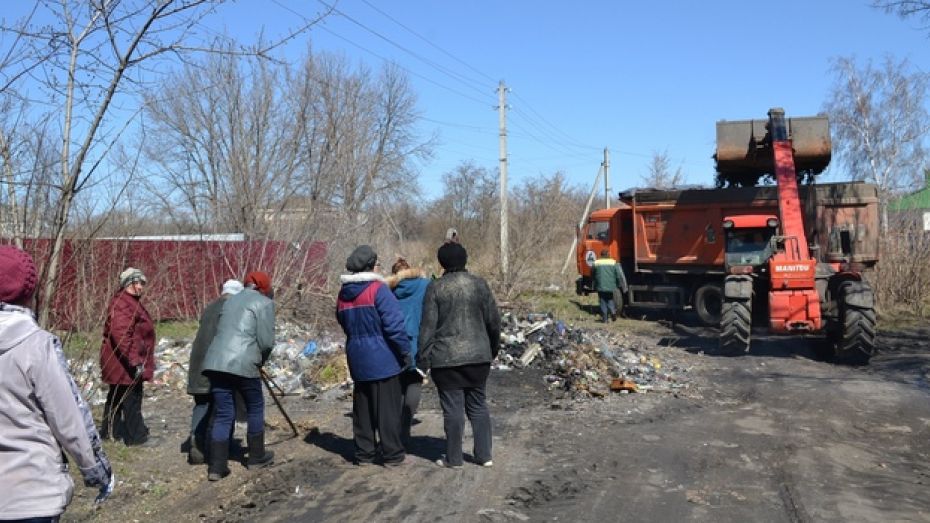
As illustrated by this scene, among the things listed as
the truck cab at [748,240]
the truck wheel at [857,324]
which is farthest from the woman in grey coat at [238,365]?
the truck cab at [748,240]

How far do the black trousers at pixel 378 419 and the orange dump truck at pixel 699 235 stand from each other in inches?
390

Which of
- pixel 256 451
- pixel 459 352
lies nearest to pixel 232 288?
pixel 256 451

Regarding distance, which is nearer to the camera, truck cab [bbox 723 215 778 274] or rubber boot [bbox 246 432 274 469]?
rubber boot [bbox 246 432 274 469]

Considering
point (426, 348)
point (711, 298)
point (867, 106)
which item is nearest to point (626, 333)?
point (711, 298)

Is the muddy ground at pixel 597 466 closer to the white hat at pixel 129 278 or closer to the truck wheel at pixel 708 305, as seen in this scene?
the white hat at pixel 129 278

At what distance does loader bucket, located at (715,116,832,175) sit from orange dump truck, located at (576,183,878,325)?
46.1 inches

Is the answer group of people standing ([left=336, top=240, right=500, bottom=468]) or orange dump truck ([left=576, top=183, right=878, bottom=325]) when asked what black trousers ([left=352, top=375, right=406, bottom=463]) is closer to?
group of people standing ([left=336, top=240, right=500, bottom=468])

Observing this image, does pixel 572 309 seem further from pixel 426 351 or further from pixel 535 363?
pixel 426 351

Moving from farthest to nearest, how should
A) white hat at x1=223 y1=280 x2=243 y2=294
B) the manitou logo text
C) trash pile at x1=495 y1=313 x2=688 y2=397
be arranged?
the manitou logo text, trash pile at x1=495 y1=313 x2=688 y2=397, white hat at x1=223 y1=280 x2=243 y2=294

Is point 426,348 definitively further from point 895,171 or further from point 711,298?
→ point 895,171

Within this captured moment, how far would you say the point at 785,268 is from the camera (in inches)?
488

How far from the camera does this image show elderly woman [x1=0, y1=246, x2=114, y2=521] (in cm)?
291

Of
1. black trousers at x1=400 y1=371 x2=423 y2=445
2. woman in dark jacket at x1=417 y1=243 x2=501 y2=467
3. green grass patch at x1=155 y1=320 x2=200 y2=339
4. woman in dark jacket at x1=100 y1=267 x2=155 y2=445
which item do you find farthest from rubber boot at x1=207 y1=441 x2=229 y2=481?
green grass patch at x1=155 y1=320 x2=200 y2=339

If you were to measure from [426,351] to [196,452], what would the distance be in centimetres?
223
